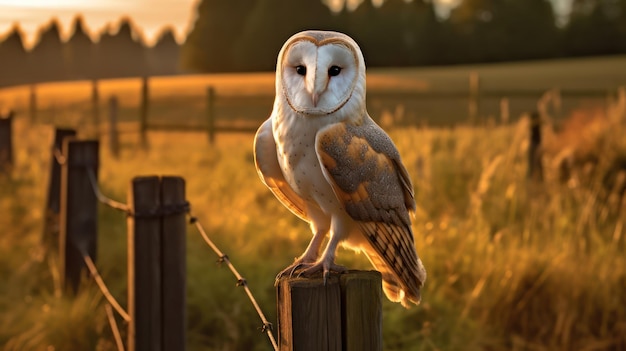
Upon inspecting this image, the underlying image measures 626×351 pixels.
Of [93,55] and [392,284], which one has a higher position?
[93,55]

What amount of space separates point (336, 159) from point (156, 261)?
115cm

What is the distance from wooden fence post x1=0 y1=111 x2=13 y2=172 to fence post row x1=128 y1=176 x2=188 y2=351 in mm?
4735

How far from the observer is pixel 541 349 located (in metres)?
3.88

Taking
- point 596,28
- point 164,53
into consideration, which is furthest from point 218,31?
point 164,53

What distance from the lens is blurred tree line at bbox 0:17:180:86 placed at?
64.8 meters

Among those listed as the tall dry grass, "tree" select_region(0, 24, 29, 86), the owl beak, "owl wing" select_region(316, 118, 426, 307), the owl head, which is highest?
"tree" select_region(0, 24, 29, 86)

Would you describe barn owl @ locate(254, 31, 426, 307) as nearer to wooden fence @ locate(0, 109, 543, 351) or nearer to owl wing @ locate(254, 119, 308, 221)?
owl wing @ locate(254, 119, 308, 221)

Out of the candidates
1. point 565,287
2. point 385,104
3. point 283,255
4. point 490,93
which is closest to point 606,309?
point 565,287

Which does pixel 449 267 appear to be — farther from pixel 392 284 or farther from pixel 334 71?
pixel 334 71

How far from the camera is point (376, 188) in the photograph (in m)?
1.77

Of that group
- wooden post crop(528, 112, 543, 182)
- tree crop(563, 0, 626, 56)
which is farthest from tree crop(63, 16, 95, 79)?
wooden post crop(528, 112, 543, 182)

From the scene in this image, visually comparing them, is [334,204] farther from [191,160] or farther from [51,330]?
[191,160]

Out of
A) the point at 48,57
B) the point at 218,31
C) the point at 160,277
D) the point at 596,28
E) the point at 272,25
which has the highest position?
the point at 48,57

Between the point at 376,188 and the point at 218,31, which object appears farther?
the point at 218,31
